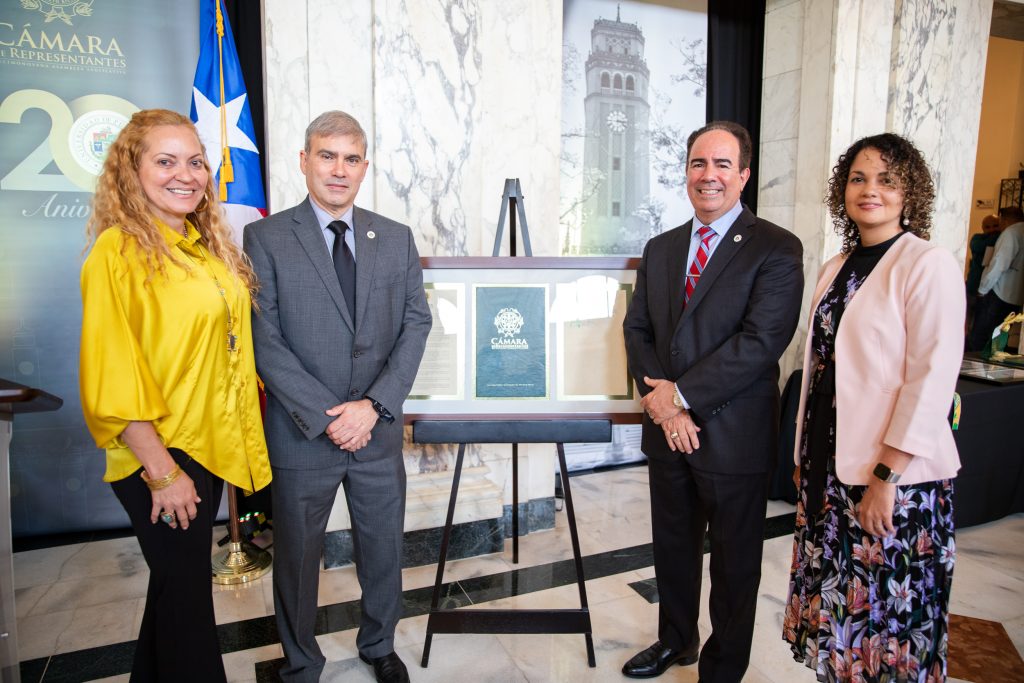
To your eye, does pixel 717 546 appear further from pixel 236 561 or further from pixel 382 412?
pixel 236 561

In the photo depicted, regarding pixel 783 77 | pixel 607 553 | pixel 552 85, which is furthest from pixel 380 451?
pixel 783 77

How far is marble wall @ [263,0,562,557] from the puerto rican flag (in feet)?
0.80

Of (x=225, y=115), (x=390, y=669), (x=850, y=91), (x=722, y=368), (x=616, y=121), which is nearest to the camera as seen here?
(x=722, y=368)

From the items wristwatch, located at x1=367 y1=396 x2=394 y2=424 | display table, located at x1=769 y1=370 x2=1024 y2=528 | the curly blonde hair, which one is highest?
the curly blonde hair

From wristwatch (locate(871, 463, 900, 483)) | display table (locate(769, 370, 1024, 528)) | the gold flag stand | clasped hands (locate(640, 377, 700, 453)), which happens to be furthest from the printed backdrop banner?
display table (locate(769, 370, 1024, 528))

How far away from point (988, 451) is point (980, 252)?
3526 millimetres

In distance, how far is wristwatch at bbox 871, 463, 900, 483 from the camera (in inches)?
67.4

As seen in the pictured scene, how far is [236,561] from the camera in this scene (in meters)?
3.27

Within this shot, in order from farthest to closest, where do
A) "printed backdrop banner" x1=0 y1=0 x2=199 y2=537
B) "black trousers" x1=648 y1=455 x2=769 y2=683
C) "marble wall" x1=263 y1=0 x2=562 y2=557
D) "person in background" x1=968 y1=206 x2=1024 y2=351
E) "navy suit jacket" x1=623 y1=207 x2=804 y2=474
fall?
"person in background" x1=968 y1=206 x2=1024 y2=351, "printed backdrop banner" x1=0 y1=0 x2=199 y2=537, "marble wall" x1=263 y1=0 x2=562 y2=557, "black trousers" x1=648 y1=455 x2=769 y2=683, "navy suit jacket" x1=623 y1=207 x2=804 y2=474

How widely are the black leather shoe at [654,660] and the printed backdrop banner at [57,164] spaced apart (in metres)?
2.95

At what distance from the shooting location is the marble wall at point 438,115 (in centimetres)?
304

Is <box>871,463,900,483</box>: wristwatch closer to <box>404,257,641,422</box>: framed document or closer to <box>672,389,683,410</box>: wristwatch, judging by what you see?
<box>672,389,683,410</box>: wristwatch

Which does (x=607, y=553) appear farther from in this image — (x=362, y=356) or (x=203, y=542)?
(x=203, y=542)

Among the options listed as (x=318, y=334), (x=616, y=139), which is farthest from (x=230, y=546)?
(x=616, y=139)
